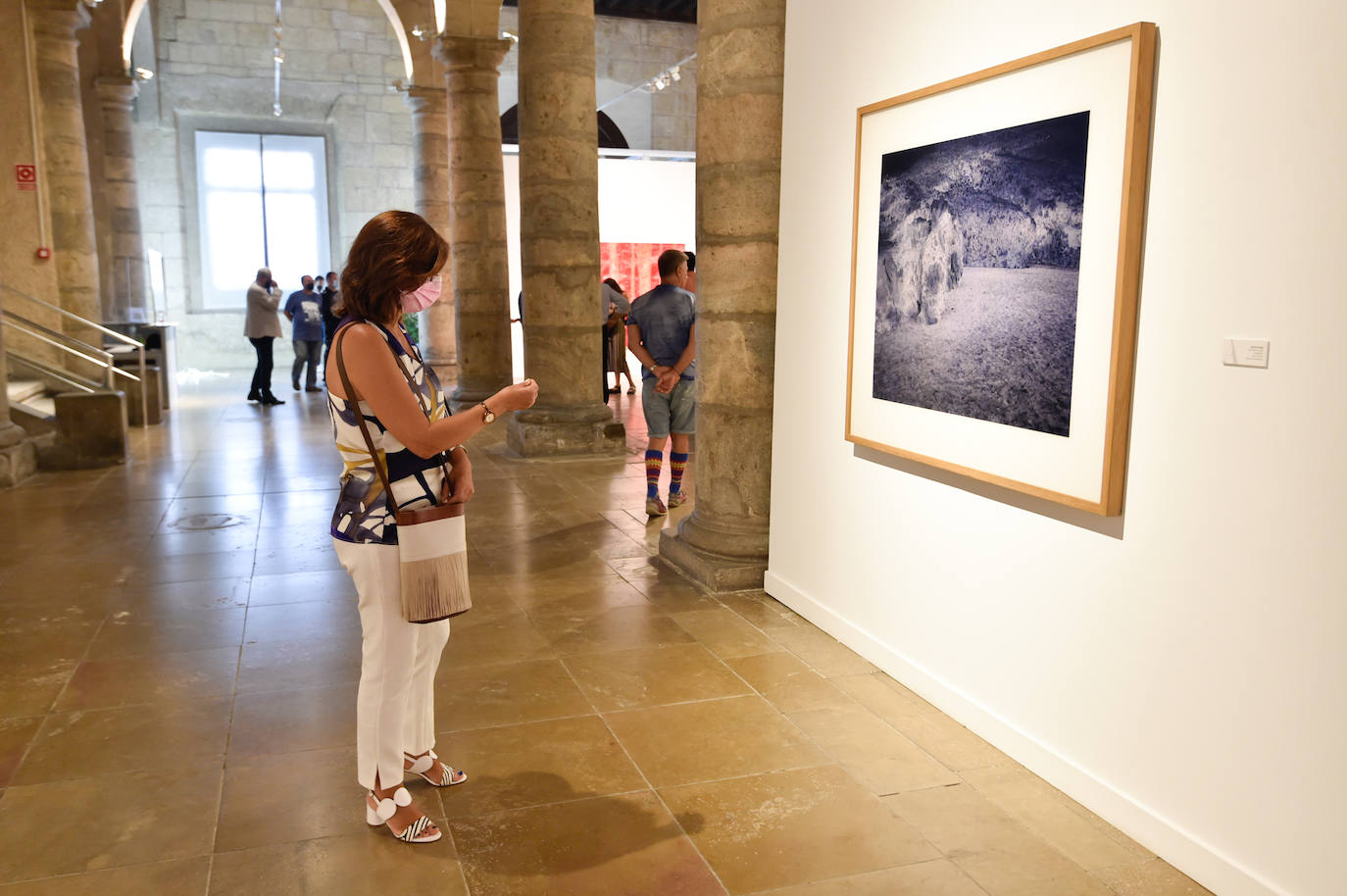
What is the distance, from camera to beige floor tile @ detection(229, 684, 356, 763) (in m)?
3.70

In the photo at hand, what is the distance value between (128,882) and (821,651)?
2.77 metres

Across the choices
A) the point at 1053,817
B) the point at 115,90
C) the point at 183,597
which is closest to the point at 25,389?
the point at 183,597

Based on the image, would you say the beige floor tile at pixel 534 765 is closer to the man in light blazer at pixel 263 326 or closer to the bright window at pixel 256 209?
the man in light blazer at pixel 263 326

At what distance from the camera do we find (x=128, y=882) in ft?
9.34

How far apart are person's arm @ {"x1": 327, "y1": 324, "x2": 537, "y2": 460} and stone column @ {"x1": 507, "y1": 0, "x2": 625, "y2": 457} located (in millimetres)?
6663

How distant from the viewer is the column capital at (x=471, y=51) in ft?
39.0

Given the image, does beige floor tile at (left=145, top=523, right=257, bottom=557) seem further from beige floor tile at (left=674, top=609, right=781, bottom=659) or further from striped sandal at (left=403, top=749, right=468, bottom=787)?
striped sandal at (left=403, top=749, right=468, bottom=787)

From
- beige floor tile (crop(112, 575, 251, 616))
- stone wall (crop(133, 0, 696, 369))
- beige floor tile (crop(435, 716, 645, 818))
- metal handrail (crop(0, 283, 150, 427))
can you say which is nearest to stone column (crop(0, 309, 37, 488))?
metal handrail (crop(0, 283, 150, 427))

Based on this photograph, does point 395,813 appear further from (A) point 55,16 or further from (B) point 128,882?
(A) point 55,16

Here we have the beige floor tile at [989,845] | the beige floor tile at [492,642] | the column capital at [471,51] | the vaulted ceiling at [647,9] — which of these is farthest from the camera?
the vaulted ceiling at [647,9]

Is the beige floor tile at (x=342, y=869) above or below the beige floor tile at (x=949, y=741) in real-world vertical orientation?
below

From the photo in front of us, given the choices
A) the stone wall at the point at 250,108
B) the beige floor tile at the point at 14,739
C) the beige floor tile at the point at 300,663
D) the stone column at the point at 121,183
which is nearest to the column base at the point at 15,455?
the beige floor tile at the point at 300,663

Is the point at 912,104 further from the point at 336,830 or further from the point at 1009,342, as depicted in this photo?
the point at 336,830

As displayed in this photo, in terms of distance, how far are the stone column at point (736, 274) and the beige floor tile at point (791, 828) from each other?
85.4 inches
